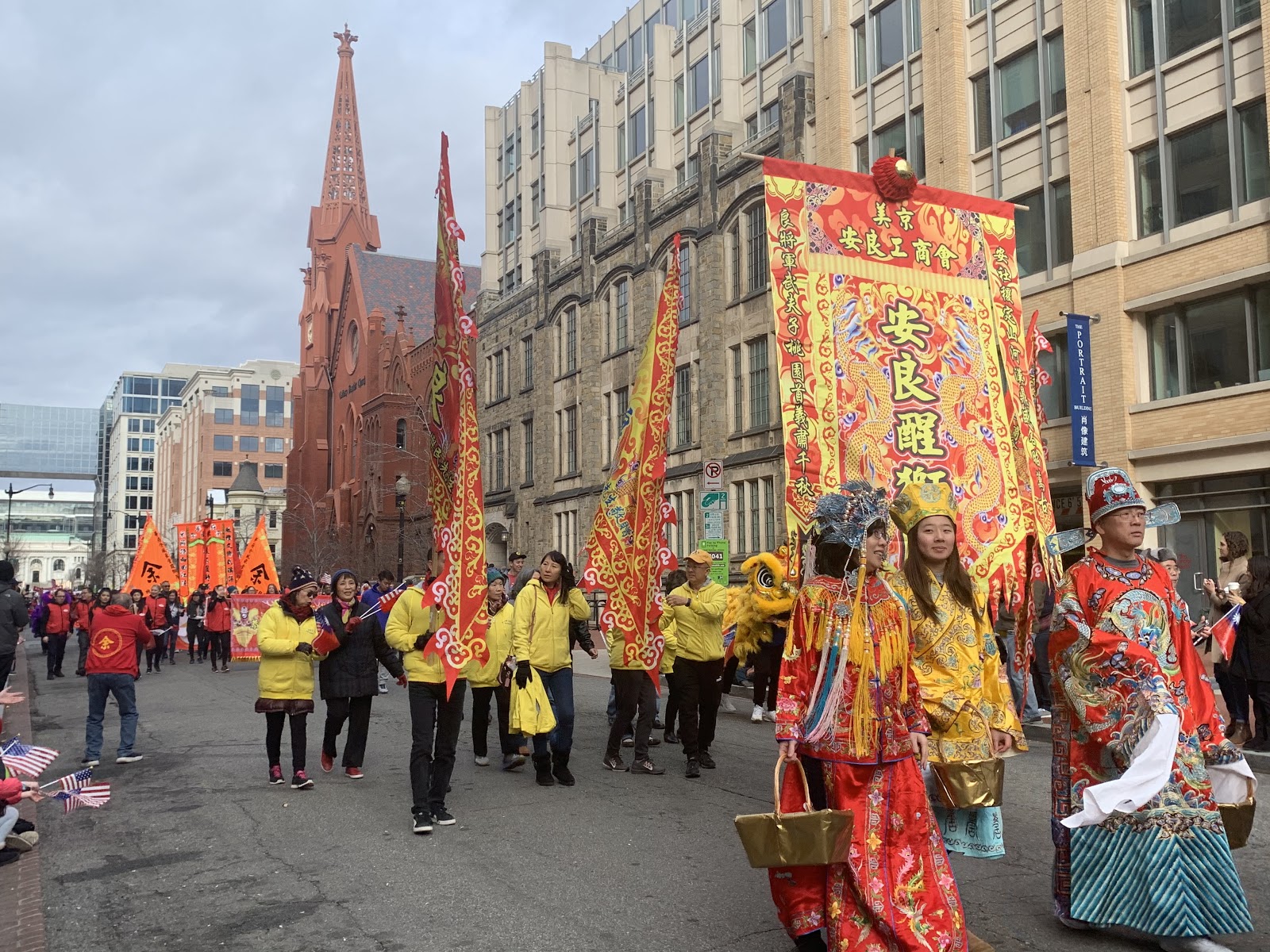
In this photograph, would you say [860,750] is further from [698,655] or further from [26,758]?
[698,655]

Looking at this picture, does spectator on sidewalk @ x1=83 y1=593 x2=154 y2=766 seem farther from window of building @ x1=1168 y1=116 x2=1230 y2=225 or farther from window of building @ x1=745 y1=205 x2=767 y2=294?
window of building @ x1=745 y1=205 x2=767 y2=294

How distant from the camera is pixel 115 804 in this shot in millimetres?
9094

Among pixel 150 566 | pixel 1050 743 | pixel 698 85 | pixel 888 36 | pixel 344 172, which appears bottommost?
pixel 1050 743

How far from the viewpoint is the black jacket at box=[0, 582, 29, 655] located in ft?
43.0

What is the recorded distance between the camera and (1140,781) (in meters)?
4.57

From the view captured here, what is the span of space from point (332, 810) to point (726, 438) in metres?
23.2

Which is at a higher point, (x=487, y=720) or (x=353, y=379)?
(x=353, y=379)

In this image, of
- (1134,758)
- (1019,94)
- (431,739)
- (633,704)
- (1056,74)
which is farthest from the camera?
(1019,94)

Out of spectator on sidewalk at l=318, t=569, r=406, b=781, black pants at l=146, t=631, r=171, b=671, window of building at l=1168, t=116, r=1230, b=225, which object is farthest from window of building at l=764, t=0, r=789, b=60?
spectator on sidewalk at l=318, t=569, r=406, b=781

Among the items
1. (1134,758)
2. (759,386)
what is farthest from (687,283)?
(1134,758)

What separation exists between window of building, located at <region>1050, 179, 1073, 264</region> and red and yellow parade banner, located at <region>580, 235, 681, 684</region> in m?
13.0

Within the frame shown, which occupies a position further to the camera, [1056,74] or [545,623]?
[1056,74]

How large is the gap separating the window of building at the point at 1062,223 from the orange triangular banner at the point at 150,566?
2240 cm

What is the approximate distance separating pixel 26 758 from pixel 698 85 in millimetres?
32071
